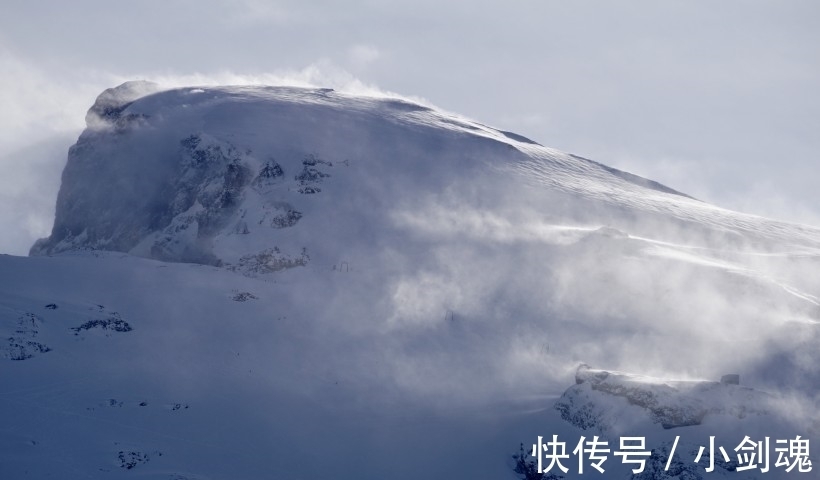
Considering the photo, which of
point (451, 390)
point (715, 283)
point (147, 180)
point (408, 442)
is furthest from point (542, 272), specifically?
point (147, 180)

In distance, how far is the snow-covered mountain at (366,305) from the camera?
133ft

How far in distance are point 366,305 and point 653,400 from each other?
17.7 metres

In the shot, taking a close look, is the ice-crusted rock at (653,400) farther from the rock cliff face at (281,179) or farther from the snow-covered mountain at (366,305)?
the rock cliff face at (281,179)

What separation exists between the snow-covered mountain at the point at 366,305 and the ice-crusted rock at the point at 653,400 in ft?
0.36

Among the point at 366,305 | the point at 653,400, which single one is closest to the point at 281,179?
the point at 366,305

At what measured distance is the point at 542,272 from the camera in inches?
2276

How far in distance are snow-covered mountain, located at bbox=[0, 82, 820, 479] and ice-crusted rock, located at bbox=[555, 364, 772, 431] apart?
11cm

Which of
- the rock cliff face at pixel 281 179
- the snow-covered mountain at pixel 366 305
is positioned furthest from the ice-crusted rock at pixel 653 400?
the rock cliff face at pixel 281 179

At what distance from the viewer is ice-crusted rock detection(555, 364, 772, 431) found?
40.3m

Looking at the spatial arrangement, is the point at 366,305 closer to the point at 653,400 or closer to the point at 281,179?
the point at 281,179

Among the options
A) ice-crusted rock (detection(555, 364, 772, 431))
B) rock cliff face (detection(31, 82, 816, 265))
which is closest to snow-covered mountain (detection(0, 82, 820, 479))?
ice-crusted rock (detection(555, 364, 772, 431))

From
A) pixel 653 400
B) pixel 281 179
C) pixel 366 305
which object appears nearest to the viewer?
pixel 653 400

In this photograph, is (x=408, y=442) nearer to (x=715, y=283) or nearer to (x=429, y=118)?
(x=715, y=283)

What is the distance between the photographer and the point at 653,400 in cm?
4131
